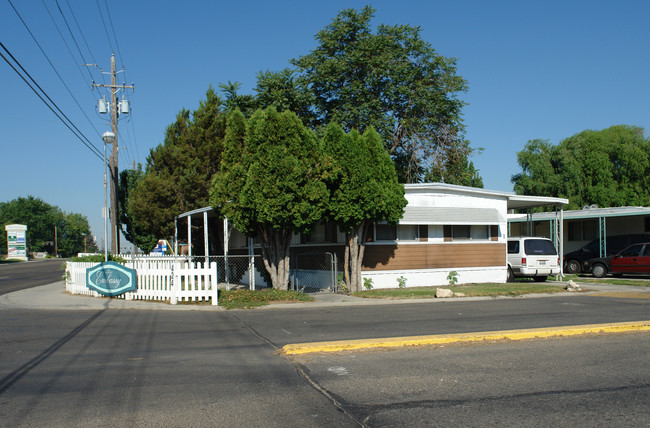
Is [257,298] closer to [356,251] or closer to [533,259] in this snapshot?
[356,251]

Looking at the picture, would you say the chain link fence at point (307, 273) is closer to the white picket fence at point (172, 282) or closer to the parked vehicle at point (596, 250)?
the white picket fence at point (172, 282)

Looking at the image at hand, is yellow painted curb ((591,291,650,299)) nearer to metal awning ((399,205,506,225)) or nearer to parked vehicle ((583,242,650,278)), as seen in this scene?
metal awning ((399,205,506,225))

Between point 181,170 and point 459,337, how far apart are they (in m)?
20.0

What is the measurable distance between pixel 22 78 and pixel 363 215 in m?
9.97

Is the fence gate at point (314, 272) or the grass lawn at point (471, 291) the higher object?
the fence gate at point (314, 272)

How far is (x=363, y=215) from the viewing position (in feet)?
54.0

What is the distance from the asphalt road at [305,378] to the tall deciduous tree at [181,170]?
49.4ft

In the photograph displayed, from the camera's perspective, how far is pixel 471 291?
56.6ft

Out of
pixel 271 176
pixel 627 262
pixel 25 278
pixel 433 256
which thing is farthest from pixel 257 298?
pixel 25 278

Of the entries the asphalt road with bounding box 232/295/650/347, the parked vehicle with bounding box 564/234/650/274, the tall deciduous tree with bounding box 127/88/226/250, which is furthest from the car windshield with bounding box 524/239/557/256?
the tall deciduous tree with bounding box 127/88/226/250

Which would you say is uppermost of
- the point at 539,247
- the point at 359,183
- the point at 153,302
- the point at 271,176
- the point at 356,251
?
the point at 271,176

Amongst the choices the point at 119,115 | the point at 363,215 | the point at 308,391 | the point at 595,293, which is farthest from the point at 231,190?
the point at 119,115

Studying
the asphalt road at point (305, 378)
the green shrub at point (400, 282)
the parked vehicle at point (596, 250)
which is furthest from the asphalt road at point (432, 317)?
the parked vehicle at point (596, 250)

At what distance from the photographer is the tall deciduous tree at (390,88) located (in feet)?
99.6
